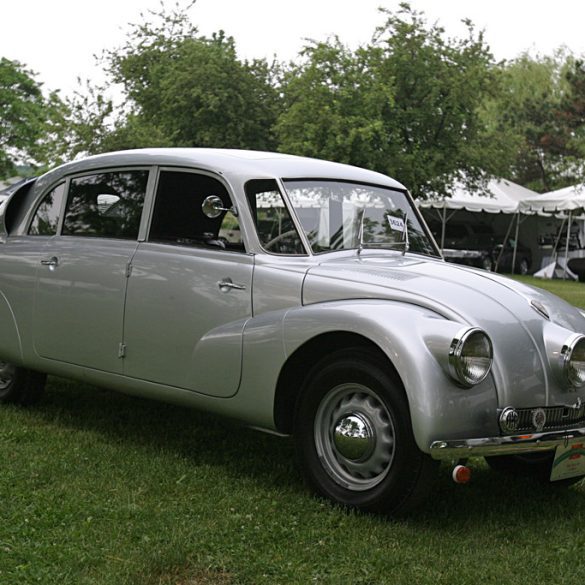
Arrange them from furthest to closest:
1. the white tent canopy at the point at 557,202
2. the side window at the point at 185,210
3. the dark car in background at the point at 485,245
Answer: the dark car in background at the point at 485,245
the white tent canopy at the point at 557,202
the side window at the point at 185,210

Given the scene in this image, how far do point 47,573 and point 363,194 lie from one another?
Result: 9.58 feet

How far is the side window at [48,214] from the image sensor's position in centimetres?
632

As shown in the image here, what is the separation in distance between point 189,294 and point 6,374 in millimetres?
2263

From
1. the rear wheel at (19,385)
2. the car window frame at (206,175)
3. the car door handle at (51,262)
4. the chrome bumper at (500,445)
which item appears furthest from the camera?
the rear wheel at (19,385)

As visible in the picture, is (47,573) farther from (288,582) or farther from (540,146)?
(540,146)

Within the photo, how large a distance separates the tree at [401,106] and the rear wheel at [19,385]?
21.8m

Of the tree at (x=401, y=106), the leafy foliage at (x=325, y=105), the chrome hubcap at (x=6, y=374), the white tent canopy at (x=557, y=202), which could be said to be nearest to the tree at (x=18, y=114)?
the leafy foliage at (x=325, y=105)

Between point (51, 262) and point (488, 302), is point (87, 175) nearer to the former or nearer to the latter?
point (51, 262)

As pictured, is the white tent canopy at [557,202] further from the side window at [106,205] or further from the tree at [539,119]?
the side window at [106,205]

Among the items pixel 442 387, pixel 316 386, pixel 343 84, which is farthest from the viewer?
pixel 343 84

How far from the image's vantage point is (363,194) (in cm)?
556

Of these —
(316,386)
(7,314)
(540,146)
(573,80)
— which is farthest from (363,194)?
(540,146)

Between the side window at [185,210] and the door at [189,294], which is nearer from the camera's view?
the door at [189,294]

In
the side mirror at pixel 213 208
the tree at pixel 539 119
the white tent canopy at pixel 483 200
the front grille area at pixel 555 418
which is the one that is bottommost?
the front grille area at pixel 555 418
